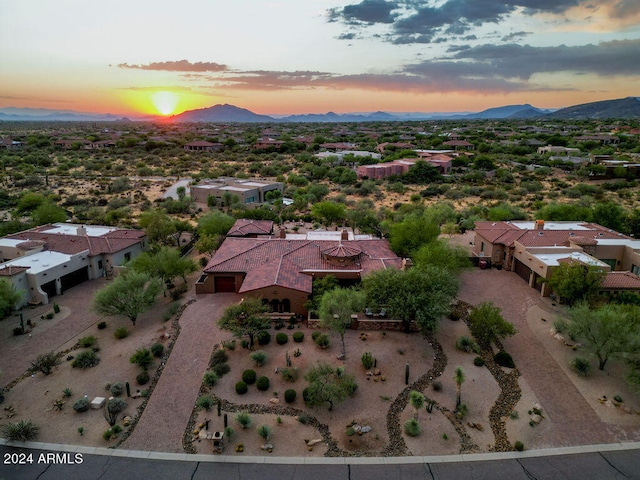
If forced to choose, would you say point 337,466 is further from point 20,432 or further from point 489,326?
point 20,432

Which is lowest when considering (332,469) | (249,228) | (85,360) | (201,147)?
(332,469)

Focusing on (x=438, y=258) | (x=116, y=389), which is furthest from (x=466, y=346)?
(x=116, y=389)

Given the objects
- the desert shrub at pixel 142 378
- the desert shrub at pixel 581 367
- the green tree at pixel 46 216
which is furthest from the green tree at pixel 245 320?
the green tree at pixel 46 216

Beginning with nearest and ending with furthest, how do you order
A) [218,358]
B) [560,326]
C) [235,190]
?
[218,358], [560,326], [235,190]

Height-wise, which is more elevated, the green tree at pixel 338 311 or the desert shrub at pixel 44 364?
the green tree at pixel 338 311

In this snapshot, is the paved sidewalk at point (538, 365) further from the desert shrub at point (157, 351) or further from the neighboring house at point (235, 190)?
the neighboring house at point (235, 190)

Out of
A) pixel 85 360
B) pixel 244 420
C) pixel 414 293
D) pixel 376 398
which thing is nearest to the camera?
pixel 244 420
